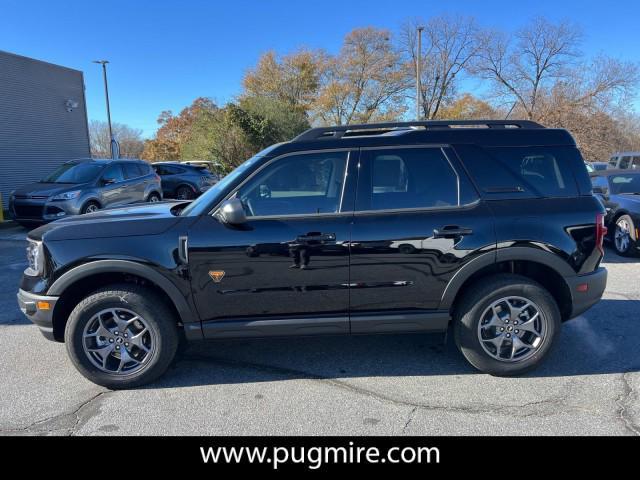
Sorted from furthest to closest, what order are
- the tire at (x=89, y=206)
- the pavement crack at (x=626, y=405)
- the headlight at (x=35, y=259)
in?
the tire at (x=89, y=206)
the headlight at (x=35, y=259)
the pavement crack at (x=626, y=405)

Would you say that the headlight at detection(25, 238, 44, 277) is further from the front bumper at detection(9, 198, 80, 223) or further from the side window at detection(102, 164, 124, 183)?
the side window at detection(102, 164, 124, 183)

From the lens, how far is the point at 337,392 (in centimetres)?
325

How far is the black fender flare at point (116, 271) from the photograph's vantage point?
10.3 ft

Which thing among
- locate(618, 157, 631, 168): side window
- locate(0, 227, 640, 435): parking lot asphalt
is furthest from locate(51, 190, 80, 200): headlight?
locate(618, 157, 631, 168): side window

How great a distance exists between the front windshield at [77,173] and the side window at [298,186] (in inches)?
359

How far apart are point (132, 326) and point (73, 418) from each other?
70 centimetres

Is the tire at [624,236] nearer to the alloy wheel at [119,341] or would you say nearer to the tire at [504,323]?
the tire at [504,323]

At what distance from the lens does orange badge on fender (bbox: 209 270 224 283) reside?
3.19m

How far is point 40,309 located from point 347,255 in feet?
7.61

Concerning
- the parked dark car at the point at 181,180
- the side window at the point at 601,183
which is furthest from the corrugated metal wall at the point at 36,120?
the side window at the point at 601,183

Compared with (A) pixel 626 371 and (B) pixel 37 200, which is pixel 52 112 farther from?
(A) pixel 626 371

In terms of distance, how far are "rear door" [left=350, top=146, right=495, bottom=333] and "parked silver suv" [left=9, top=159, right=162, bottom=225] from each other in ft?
27.2

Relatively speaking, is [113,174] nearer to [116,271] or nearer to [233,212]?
[116,271]
